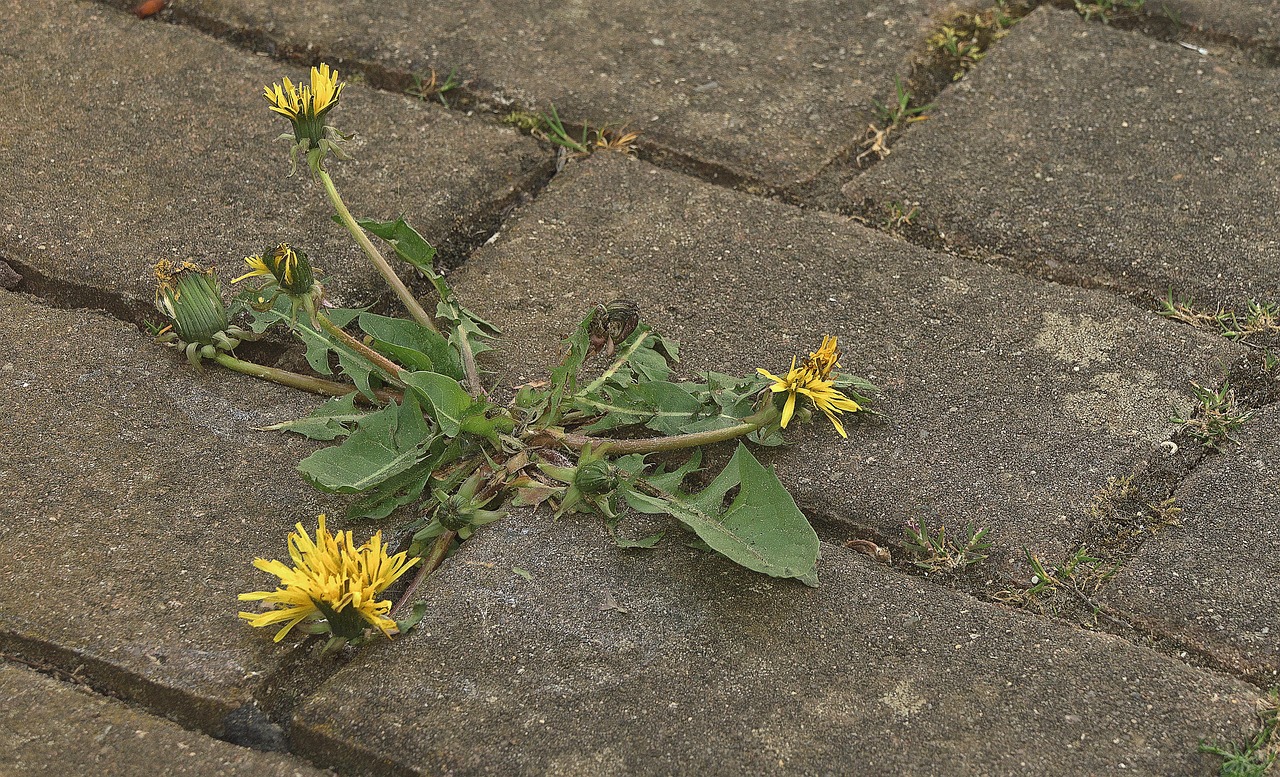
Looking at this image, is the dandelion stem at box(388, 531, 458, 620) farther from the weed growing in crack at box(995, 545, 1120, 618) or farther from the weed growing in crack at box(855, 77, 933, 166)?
the weed growing in crack at box(855, 77, 933, 166)

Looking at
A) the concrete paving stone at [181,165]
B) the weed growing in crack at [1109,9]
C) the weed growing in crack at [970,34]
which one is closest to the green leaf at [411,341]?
the concrete paving stone at [181,165]

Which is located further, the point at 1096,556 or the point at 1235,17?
the point at 1235,17

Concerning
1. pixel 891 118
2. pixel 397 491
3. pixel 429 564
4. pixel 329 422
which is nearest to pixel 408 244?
pixel 329 422

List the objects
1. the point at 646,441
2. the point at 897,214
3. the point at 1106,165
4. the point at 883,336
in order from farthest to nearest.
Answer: the point at 1106,165 → the point at 897,214 → the point at 883,336 → the point at 646,441

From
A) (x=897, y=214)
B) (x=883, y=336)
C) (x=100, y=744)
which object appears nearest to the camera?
(x=100, y=744)

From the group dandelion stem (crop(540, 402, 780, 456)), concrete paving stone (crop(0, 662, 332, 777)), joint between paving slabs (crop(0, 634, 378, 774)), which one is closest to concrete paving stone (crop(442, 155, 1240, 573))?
dandelion stem (crop(540, 402, 780, 456))

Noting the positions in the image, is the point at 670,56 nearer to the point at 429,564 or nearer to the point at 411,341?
the point at 411,341

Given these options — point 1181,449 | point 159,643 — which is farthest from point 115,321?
point 1181,449
